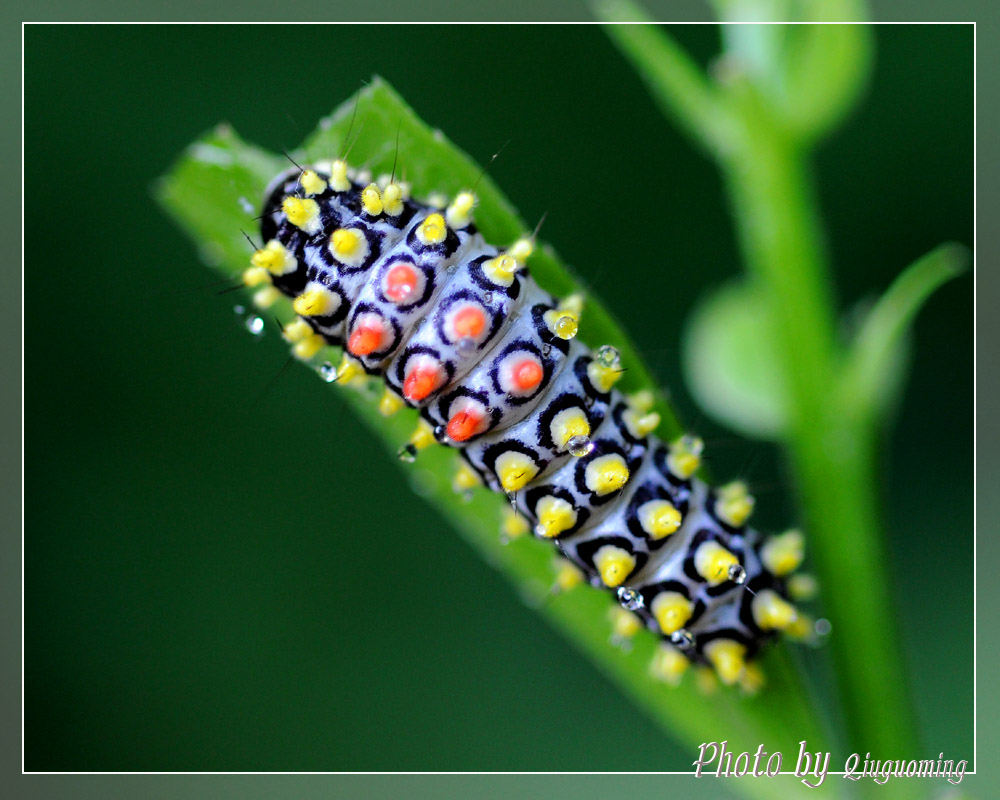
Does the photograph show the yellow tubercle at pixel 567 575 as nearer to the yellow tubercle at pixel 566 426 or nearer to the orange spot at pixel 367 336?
the yellow tubercle at pixel 566 426

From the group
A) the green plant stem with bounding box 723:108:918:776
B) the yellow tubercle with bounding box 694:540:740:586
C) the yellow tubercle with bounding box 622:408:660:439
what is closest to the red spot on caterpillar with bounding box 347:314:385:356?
the yellow tubercle with bounding box 622:408:660:439

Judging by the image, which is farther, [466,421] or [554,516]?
[554,516]

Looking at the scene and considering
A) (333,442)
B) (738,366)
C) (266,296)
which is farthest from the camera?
(333,442)

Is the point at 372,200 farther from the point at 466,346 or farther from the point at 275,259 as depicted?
the point at 466,346

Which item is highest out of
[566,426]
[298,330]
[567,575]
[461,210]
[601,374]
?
[461,210]

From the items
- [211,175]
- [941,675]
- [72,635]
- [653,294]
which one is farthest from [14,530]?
[941,675]

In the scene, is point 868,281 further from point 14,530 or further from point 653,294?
point 14,530

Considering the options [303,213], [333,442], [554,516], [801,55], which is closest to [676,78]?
[801,55]
